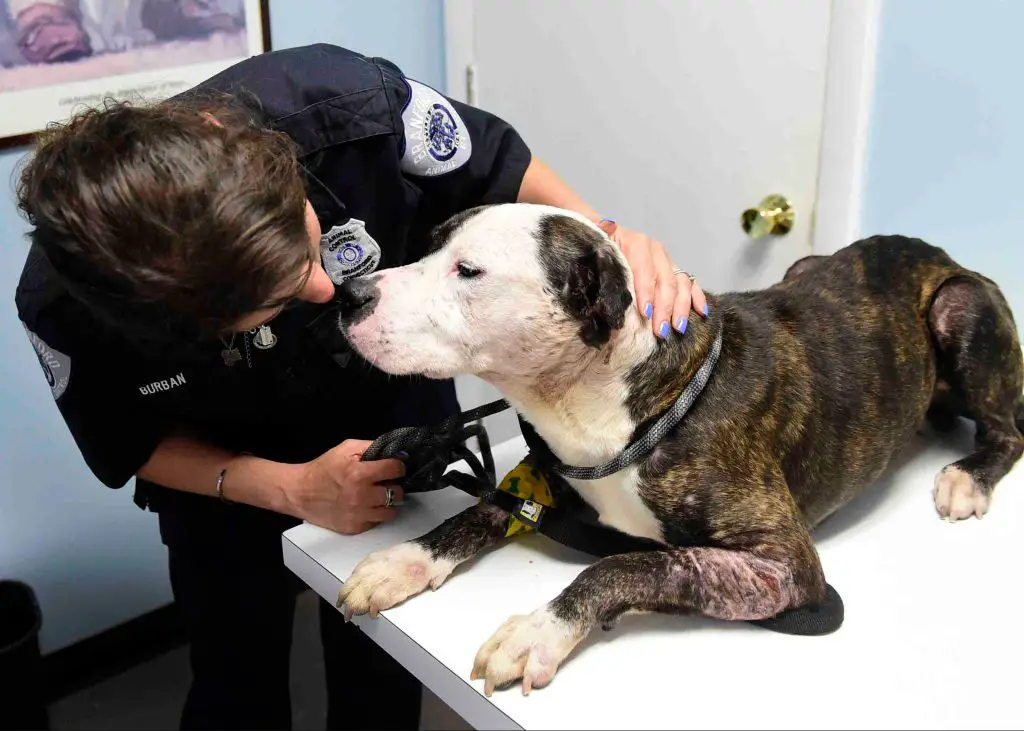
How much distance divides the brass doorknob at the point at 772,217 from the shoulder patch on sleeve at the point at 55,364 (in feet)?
4.53

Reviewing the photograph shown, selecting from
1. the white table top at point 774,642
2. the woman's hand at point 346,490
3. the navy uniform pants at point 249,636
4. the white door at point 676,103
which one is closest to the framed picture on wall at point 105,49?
the white door at point 676,103

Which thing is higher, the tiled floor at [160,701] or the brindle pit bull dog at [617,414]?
the brindle pit bull dog at [617,414]

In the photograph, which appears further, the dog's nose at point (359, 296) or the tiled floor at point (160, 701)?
the tiled floor at point (160, 701)

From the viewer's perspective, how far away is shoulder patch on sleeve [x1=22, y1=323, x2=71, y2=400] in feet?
4.04

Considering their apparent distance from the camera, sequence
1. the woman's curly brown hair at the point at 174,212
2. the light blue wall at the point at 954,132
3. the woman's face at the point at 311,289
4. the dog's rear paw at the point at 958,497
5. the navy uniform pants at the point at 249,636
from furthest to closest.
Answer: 1. the light blue wall at the point at 954,132
2. the navy uniform pants at the point at 249,636
3. the dog's rear paw at the point at 958,497
4. the woman's face at the point at 311,289
5. the woman's curly brown hair at the point at 174,212

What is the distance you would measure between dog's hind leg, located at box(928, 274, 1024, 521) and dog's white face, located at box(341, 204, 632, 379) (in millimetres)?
600

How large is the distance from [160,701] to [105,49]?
1.46 meters

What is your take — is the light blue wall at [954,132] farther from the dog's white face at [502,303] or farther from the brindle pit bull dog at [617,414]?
the dog's white face at [502,303]

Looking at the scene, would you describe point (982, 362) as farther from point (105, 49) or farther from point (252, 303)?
point (105, 49)

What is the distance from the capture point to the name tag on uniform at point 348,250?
4.41ft

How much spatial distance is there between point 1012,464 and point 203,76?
1.79 metres

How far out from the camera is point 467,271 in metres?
1.17

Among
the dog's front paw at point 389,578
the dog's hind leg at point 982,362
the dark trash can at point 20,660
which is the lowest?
the dark trash can at point 20,660

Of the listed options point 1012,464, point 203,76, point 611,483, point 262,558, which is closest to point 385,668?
point 262,558
